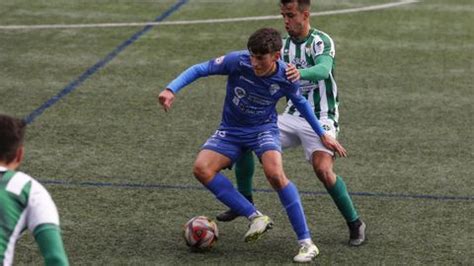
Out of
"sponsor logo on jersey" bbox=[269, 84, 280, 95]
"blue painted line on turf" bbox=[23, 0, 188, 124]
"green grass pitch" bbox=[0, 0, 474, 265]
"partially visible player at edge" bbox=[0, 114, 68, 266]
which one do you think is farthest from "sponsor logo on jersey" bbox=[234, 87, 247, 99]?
"partially visible player at edge" bbox=[0, 114, 68, 266]

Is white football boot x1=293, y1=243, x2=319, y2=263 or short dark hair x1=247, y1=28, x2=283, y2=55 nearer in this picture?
short dark hair x1=247, y1=28, x2=283, y2=55

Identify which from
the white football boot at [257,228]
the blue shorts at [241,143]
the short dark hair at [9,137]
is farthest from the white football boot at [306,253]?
the short dark hair at [9,137]

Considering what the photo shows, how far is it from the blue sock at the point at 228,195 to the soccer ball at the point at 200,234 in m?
0.23

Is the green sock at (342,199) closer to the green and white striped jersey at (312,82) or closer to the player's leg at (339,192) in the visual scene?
the player's leg at (339,192)

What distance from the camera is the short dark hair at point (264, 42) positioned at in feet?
26.4

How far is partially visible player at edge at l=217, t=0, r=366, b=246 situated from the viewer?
8641mm

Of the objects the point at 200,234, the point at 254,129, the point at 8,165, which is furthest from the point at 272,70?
the point at 8,165

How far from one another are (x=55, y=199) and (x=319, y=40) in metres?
2.70

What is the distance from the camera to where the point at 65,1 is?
1895 centimetres

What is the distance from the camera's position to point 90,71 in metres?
14.4

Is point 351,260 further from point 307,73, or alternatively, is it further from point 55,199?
point 55,199

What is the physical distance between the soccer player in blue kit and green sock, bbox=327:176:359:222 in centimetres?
32

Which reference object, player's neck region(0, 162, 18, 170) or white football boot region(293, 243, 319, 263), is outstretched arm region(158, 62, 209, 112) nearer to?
white football boot region(293, 243, 319, 263)

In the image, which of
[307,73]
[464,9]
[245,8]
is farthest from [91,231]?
[464,9]
